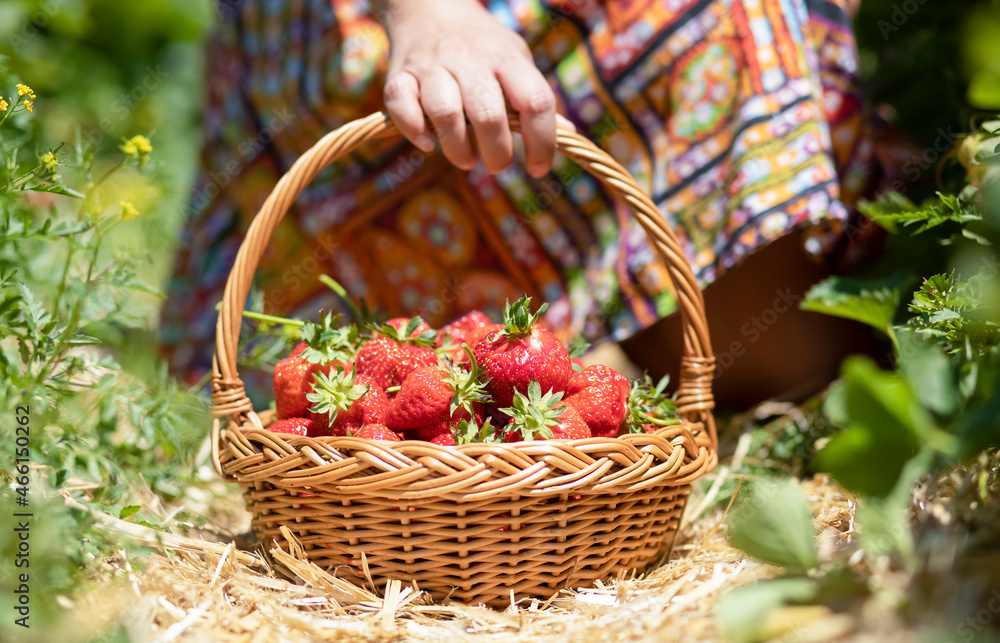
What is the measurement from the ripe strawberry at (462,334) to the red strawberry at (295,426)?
0.19 meters

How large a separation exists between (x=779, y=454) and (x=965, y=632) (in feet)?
2.44

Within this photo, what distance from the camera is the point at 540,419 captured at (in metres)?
0.74

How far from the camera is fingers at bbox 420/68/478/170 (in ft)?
2.81

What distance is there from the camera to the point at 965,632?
43 centimetres

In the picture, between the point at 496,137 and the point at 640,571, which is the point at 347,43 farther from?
the point at 640,571

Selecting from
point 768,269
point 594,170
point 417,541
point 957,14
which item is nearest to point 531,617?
point 417,541

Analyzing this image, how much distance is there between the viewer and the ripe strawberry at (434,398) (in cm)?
77

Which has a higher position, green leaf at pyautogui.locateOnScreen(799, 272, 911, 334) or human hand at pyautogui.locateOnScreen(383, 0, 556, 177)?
human hand at pyautogui.locateOnScreen(383, 0, 556, 177)

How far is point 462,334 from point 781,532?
1.77 feet

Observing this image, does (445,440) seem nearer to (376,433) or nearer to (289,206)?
(376,433)

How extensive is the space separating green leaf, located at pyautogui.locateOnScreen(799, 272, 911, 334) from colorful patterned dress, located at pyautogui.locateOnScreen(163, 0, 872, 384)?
0.10m

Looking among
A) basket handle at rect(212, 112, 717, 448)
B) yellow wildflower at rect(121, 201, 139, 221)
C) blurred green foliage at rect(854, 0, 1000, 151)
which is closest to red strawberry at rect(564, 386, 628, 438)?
basket handle at rect(212, 112, 717, 448)

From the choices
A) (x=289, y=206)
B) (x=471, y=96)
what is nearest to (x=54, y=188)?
(x=289, y=206)

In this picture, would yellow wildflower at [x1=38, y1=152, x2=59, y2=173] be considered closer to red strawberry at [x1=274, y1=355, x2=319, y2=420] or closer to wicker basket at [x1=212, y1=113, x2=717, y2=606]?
wicker basket at [x1=212, y1=113, x2=717, y2=606]
